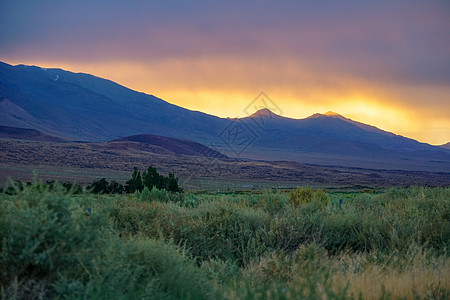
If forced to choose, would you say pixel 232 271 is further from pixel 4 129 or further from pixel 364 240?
pixel 4 129

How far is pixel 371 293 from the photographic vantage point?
21.1 feet

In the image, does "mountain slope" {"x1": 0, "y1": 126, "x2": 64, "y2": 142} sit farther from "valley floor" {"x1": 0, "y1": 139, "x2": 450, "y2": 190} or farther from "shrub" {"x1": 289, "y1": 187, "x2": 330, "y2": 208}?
"shrub" {"x1": 289, "y1": 187, "x2": 330, "y2": 208}

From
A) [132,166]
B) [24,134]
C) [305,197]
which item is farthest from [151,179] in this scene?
[24,134]

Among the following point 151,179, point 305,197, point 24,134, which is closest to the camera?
point 305,197

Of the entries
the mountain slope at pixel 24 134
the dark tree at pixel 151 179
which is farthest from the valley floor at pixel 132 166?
the dark tree at pixel 151 179

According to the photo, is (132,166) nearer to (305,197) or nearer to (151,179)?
(151,179)

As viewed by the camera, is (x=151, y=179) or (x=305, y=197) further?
(x=151, y=179)

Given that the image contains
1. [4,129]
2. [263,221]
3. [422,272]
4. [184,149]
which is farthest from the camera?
[184,149]

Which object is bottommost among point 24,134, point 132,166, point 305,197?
point 132,166

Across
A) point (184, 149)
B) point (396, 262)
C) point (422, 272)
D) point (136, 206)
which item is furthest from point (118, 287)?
point (184, 149)

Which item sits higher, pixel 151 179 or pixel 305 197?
pixel 305 197

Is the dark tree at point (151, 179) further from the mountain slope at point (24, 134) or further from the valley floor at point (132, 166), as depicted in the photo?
the mountain slope at point (24, 134)

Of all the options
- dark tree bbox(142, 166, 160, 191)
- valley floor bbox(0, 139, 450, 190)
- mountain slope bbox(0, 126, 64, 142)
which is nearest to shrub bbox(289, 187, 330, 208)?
dark tree bbox(142, 166, 160, 191)

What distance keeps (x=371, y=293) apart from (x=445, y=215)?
8.61 m
